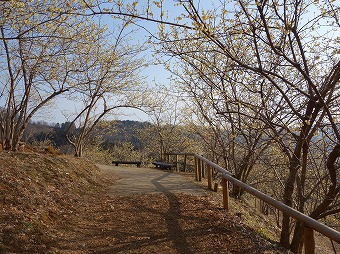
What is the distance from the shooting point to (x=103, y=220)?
5.70 m

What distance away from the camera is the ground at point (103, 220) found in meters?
4.37

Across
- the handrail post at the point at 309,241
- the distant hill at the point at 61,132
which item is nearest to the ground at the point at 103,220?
the handrail post at the point at 309,241

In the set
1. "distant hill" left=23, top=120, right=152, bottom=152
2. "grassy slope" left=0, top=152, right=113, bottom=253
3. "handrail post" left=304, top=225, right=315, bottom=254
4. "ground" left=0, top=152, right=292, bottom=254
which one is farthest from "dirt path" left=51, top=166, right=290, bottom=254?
"distant hill" left=23, top=120, right=152, bottom=152

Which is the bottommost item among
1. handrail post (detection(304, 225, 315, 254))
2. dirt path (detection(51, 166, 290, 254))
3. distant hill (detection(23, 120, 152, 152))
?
dirt path (detection(51, 166, 290, 254))

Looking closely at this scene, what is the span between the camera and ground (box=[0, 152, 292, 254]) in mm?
4371

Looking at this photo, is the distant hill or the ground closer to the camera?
the ground

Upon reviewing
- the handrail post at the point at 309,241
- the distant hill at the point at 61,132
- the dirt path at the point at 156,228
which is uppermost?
the distant hill at the point at 61,132

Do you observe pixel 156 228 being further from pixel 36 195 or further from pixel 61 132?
pixel 61 132

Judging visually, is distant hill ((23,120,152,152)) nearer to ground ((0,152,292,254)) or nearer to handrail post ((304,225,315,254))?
ground ((0,152,292,254))

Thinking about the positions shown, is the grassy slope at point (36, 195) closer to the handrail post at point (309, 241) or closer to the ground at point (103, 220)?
the ground at point (103, 220)

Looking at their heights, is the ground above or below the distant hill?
below

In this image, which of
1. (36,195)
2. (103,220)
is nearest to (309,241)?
(103,220)

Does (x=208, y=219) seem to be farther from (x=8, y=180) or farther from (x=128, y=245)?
(x=8, y=180)

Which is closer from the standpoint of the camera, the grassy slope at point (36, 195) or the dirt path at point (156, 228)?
the grassy slope at point (36, 195)
